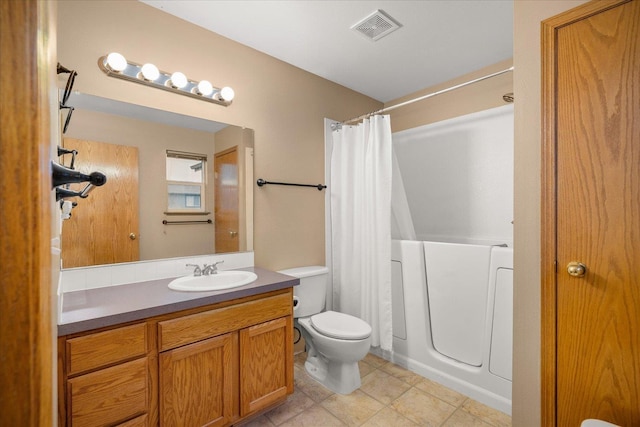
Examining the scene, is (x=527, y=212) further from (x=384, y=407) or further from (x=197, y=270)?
(x=197, y=270)

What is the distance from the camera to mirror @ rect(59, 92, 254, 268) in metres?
1.58

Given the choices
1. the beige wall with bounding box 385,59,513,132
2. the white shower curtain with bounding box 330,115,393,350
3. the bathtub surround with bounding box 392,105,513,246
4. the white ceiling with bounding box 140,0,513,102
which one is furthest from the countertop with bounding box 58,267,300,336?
the beige wall with bounding box 385,59,513,132

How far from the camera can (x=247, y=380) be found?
1.60m

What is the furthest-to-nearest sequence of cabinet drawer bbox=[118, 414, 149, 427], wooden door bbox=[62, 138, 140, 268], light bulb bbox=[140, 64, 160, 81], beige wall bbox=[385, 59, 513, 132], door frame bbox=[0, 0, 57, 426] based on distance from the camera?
beige wall bbox=[385, 59, 513, 132] → light bulb bbox=[140, 64, 160, 81] → wooden door bbox=[62, 138, 140, 268] → cabinet drawer bbox=[118, 414, 149, 427] → door frame bbox=[0, 0, 57, 426]

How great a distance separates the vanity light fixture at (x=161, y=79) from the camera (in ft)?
5.33

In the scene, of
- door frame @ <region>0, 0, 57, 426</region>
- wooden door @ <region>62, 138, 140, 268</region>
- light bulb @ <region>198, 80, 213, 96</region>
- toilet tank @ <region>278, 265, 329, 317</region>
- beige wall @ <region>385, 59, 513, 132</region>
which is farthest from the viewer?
beige wall @ <region>385, 59, 513, 132</region>

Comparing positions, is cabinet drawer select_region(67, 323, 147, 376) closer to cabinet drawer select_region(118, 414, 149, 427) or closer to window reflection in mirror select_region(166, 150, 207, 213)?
cabinet drawer select_region(118, 414, 149, 427)

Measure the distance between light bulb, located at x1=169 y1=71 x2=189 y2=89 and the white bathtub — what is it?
1.88 m

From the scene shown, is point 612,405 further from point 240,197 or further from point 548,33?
point 240,197

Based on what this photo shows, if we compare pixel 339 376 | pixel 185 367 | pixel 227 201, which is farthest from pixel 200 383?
pixel 227 201

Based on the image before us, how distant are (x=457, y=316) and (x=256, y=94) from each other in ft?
7.19

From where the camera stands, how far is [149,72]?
1.72 m

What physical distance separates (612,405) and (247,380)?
1.59 m

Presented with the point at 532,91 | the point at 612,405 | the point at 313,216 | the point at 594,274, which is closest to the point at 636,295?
the point at 594,274
